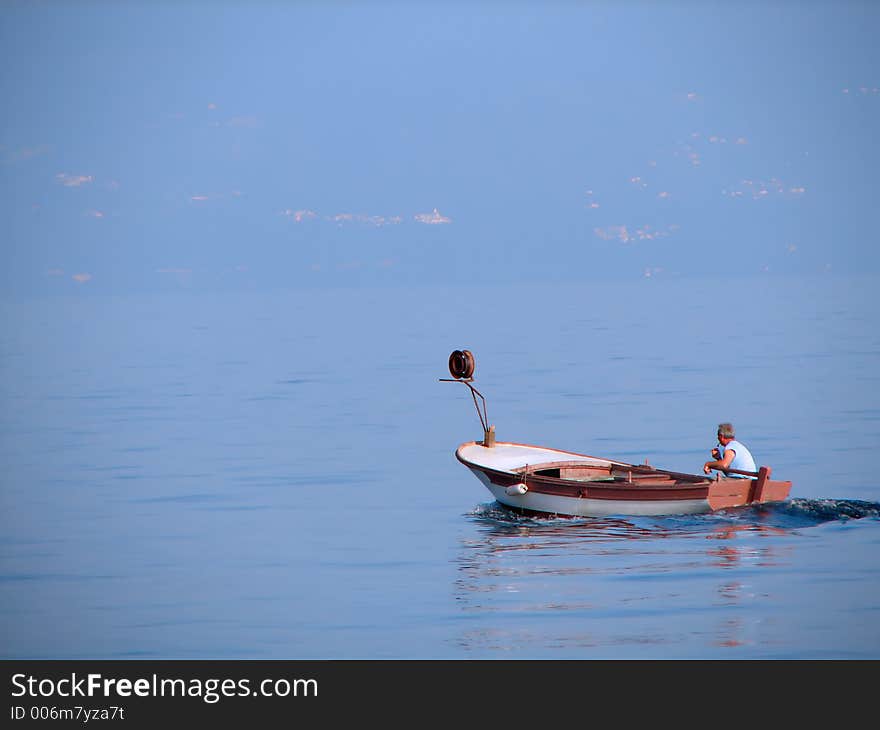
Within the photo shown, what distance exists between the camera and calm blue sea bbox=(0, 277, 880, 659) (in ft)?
85.4

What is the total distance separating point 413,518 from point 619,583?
8724 millimetres

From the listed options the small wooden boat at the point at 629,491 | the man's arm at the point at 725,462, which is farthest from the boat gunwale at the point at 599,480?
the man's arm at the point at 725,462

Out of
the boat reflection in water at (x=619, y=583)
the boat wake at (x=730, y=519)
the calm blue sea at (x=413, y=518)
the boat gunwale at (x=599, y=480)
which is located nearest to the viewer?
the boat reflection in water at (x=619, y=583)

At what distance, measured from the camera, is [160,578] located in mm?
30344

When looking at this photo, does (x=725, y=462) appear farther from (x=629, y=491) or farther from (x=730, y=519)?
(x=629, y=491)

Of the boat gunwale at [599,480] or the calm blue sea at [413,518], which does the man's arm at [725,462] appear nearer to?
the boat gunwale at [599,480]

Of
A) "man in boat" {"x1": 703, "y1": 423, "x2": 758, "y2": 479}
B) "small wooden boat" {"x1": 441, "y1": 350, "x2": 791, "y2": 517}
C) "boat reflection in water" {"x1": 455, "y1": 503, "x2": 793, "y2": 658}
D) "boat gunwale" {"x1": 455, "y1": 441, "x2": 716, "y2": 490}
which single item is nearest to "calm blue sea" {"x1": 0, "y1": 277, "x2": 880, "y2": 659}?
"boat reflection in water" {"x1": 455, "y1": 503, "x2": 793, "y2": 658}

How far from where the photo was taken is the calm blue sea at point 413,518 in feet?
85.4

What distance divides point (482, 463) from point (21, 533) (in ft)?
34.4

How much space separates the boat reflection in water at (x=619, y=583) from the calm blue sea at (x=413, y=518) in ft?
0.23

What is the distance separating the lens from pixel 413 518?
36.1 meters

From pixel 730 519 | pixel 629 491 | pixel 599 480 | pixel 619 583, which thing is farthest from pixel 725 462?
pixel 619 583

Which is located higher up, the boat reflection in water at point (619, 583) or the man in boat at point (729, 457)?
the man in boat at point (729, 457)
